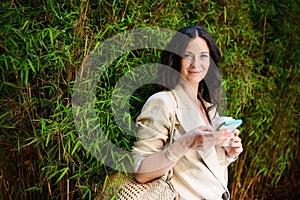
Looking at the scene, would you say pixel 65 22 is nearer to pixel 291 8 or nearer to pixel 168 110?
pixel 168 110

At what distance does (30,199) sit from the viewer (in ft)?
6.48

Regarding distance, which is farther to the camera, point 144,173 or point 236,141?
point 236,141

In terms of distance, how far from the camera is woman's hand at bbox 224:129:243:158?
1.81 meters

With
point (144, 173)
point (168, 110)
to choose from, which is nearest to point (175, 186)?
point (144, 173)

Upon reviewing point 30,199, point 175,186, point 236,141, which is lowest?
point 30,199

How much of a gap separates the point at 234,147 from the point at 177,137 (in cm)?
30

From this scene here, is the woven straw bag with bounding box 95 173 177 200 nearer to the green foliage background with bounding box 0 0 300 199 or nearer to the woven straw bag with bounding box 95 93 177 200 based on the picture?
the woven straw bag with bounding box 95 93 177 200

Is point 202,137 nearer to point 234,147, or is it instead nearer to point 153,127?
point 153,127

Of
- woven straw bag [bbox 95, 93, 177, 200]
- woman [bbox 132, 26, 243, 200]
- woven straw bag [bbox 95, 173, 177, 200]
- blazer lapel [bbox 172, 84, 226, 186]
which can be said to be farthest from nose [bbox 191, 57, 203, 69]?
woven straw bag [bbox 95, 173, 177, 200]

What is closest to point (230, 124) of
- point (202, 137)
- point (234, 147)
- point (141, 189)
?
point (202, 137)

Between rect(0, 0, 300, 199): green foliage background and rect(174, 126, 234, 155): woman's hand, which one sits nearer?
rect(174, 126, 234, 155): woman's hand

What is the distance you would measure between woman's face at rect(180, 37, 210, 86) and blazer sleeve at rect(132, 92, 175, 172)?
161mm

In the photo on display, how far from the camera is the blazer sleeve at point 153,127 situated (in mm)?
1649

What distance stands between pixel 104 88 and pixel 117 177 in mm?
403
